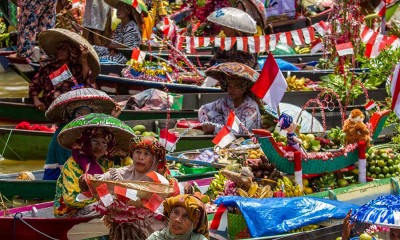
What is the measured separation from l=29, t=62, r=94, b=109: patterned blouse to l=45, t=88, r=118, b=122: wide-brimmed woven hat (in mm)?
1986

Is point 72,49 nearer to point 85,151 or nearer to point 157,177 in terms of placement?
point 85,151

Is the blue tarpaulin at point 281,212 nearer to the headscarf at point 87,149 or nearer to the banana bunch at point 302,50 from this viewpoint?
the headscarf at point 87,149

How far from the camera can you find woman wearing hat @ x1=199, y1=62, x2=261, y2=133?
32.1 feet

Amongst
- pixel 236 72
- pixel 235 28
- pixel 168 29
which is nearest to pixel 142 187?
pixel 236 72

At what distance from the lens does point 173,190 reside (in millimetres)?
6246

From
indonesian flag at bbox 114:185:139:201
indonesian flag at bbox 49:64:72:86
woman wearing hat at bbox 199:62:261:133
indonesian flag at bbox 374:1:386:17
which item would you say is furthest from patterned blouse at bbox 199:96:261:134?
indonesian flag at bbox 374:1:386:17

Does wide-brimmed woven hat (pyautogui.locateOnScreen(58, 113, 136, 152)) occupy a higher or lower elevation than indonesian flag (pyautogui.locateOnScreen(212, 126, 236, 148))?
higher

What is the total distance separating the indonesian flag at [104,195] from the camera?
615 centimetres

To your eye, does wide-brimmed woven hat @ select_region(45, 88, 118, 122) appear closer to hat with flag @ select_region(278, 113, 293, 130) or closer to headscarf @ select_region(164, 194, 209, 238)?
hat with flag @ select_region(278, 113, 293, 130)

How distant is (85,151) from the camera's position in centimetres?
719

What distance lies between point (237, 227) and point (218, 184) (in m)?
0.94

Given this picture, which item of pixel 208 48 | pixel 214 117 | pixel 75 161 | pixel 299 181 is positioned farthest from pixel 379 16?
pixel 75 161

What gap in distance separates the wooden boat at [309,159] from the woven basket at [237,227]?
2.78 ft

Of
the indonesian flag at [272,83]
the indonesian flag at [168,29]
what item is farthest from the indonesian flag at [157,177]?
the indonesian flag at [168,29]
